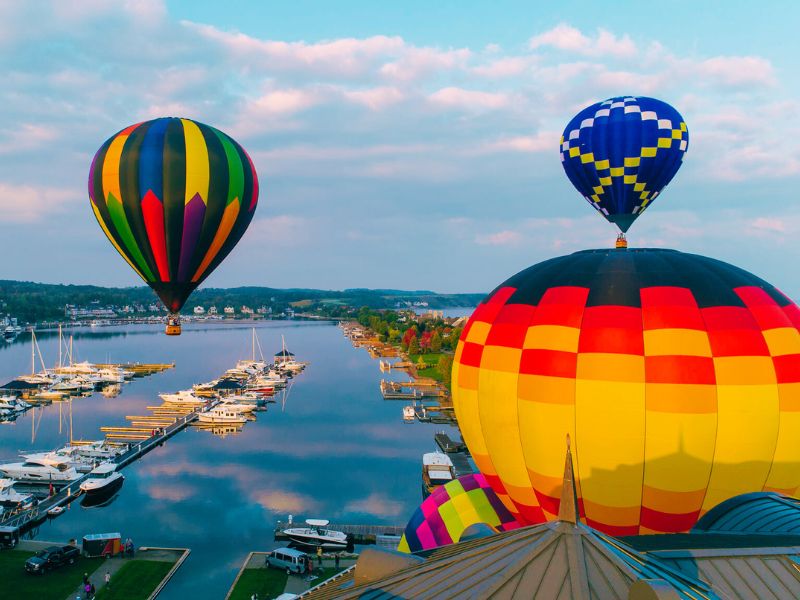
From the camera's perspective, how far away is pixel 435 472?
23.7 m

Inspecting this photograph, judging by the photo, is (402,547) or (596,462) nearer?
(596,462)

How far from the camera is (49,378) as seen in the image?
4834cm

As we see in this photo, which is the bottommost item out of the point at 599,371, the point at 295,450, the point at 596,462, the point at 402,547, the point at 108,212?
the point at 295,450

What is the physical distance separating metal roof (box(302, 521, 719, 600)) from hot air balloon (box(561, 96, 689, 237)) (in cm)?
1030

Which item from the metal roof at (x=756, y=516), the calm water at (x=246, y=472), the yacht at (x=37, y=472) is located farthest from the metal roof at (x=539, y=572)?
the yacht at (x=37, y=472)

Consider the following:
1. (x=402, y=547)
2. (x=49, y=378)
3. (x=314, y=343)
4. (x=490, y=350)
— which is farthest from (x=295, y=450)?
(x=314, y=343)

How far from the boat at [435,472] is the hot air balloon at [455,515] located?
477 inches

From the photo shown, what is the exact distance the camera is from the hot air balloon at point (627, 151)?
43.7 ft

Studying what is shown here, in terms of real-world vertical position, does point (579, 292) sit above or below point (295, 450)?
above

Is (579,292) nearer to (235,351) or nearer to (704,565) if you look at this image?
(704,565)

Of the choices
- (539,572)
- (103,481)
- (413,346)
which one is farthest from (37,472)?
(413,346)

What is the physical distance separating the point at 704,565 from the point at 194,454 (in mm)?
28534

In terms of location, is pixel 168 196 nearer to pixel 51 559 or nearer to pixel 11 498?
pixel 51 559

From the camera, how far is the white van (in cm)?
1598
